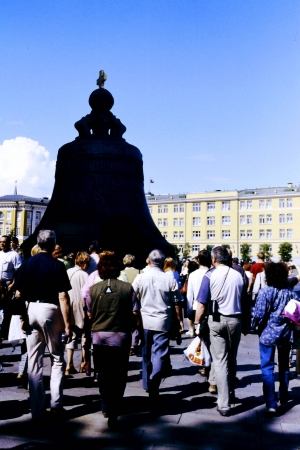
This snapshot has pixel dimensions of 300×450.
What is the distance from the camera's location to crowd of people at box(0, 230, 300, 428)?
4.28 meters

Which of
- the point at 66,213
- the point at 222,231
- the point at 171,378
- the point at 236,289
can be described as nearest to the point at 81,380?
the point at 171,378

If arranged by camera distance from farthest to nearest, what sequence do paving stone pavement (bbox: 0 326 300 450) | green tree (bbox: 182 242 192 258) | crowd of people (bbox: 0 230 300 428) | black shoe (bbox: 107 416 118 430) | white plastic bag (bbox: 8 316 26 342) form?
green tree (bbox: 182 242 192 258) → white plastic bag (bbox: 8 316 26 342) → crowd of people (bbox: 0 230 300 428) → black shoe (bbox: 107 416 118 430) → paving stone pavement (bbox: 0 326 300 450)

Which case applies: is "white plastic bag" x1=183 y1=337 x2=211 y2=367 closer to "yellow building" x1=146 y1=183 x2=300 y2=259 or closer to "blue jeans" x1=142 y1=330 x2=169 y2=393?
"blue jeans" x1=142 y1=330 x2=169 y2=393

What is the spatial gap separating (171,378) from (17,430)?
2.37 meters

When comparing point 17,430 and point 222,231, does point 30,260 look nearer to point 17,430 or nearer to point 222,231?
point 17,430

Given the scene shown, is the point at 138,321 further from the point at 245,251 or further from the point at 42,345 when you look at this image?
the point at 245,251

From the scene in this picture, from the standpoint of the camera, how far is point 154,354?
5.07 meters

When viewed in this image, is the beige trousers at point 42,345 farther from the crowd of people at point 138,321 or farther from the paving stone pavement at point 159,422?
Result: the paving stone pavement at point 159,422

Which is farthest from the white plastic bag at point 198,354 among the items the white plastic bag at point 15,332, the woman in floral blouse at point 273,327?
the white plastic bag at point 15,332

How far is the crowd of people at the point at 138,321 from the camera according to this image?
4.28m

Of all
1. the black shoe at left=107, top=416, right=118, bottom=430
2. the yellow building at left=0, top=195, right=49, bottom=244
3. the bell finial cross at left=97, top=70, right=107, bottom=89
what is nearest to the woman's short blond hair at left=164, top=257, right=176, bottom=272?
the black shoe at left=107, top=416, right=118, bottom=430

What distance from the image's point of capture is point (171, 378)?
6.00 m

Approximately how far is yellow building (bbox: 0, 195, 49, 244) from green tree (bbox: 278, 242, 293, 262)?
42.7 meters

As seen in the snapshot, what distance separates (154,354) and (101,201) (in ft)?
25.5
